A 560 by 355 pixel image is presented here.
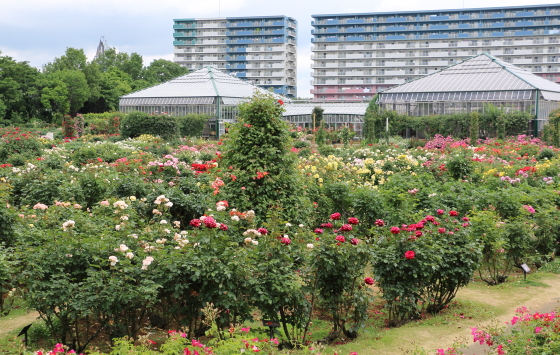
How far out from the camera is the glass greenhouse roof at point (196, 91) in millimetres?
42031

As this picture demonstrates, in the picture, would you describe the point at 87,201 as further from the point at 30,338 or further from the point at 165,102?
the point at 165,102

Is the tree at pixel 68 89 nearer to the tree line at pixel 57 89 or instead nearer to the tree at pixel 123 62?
the tree line at pixel 57 89

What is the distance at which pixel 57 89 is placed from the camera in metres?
50.5

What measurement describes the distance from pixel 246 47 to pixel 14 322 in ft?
317

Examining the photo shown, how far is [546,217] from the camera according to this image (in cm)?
929

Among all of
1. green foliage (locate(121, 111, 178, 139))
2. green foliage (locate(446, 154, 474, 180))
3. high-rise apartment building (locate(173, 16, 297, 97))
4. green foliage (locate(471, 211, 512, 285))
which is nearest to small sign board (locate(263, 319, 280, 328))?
green foliage (locate(471, 211, 512, 285))

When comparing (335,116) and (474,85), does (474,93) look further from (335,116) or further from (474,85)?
(335,116)

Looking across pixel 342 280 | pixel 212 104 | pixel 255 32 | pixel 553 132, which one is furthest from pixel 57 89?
pixel 255 32

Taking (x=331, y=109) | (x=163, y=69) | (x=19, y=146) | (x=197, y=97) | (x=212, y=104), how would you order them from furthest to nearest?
(x=163, y=69)
(x=331, y=109)
(x=197, y=97)
(x=212, y=104)
(x=19, y=146)

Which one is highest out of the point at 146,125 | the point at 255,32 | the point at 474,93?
the point at 255,32

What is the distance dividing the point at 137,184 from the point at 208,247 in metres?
5.27

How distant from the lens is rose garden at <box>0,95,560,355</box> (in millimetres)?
5059

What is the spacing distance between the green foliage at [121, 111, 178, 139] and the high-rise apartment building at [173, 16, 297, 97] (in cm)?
6860

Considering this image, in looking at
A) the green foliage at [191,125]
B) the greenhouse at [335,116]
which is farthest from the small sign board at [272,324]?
the greenhouse at [335,116]
